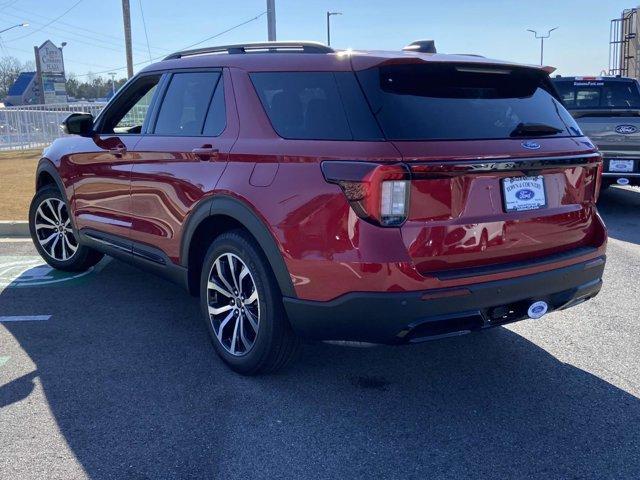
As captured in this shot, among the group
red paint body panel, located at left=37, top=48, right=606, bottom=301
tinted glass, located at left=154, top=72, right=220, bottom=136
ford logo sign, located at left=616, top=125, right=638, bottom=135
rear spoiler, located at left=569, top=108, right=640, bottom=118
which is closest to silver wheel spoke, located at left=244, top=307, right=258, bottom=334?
red paint body panel, located at left=37, top=48, right=606, bottom=301

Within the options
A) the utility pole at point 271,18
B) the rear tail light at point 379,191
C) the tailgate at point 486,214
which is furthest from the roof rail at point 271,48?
the utility pole at point 271,18

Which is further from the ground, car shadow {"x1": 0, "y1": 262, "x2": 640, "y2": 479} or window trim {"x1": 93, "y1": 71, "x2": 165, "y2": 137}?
window trim {"x1": 93, "y1": 71, "x2": 165, "y2": 137}

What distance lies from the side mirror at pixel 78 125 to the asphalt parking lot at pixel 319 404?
1.42 meters

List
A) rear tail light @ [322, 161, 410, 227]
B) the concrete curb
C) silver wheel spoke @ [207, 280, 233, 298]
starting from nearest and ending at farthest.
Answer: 1. rear tail light @ [322, 161, 410, 227]
2. silver wheel spoke @ [207, 280, 233, 298]
3. the concrete curb

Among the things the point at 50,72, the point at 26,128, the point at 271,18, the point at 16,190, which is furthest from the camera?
the point at 50,72

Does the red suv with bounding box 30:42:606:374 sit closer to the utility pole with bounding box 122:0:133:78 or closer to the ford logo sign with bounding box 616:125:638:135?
the ford logo sign with bounding box 616:125:638:135

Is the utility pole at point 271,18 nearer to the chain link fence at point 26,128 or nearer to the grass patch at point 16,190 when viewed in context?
the grass patch at point 16,190

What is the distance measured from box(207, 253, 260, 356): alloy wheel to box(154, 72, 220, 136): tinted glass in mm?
866

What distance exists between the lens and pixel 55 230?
236 inches

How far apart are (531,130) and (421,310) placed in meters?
1.18

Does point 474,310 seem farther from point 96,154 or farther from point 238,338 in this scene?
point 96,154

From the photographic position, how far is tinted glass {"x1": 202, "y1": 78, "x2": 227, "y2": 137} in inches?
148

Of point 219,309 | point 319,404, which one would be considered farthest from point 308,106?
point 319,404

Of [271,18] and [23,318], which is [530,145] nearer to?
[23,318]
